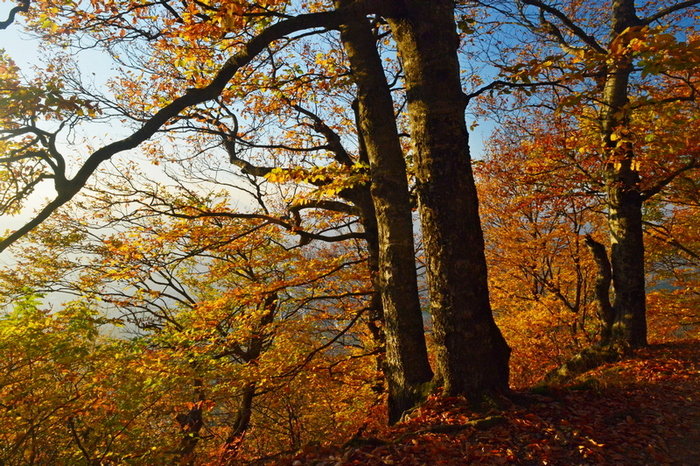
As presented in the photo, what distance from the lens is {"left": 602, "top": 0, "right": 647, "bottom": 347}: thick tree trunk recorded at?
6.80 m

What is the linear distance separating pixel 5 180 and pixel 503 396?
5.30 meters

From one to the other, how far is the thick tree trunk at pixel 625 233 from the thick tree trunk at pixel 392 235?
177 inches

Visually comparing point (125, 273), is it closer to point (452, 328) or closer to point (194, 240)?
point (194, 240)

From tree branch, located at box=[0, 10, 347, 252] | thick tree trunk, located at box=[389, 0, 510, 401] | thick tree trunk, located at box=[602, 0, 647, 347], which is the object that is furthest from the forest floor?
tree branch, located at box=[0, 10, 347, 252]

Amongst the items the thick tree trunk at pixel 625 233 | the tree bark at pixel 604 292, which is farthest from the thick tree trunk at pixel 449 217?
the tree bark at pixel 604 292

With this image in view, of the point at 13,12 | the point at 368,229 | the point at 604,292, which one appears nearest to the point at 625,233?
the point at 604,292

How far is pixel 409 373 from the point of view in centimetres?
467

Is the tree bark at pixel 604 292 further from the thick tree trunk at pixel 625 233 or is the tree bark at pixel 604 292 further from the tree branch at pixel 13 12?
the tree branch at pixel 13 12

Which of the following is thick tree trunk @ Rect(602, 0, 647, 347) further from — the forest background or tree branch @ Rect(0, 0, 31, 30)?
tree branch @ Rect(0, 0, 31, 30)

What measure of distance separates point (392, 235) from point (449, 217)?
1.30 m

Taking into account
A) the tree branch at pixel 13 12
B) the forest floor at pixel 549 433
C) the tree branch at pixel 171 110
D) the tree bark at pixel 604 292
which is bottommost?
the forest floor at pixel 549 433

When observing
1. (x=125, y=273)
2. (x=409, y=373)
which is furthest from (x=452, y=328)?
(x=125, y=273)

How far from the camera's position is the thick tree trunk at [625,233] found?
680 centimetres

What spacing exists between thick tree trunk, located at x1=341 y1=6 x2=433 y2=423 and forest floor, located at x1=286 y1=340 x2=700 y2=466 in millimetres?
831
